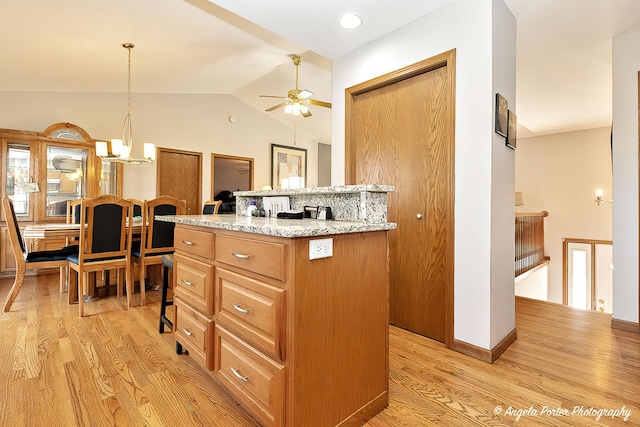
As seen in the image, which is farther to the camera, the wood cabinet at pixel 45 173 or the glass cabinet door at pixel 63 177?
the glass cabinet door at pixel 63 177

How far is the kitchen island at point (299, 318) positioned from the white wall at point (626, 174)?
2349 millimetres

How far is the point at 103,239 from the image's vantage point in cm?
299

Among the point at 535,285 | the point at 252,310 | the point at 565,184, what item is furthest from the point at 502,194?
the point at 565,184

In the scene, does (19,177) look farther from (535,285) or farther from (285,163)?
(535,285)

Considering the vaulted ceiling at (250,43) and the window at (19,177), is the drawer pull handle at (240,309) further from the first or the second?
the window at (19,177)

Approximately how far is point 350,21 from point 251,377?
247 centimetres

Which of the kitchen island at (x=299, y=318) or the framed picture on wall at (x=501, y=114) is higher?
the framed picture on wall at (x=501, y=114)

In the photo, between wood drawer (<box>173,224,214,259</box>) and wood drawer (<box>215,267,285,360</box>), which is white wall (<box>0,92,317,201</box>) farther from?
wood drawer (<box>215,267,285,360</box>)

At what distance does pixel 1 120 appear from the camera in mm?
4129

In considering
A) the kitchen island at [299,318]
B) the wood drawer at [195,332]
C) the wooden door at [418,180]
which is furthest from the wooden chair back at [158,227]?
the wooden door at [418,180]

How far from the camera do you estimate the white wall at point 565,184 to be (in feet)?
18.4

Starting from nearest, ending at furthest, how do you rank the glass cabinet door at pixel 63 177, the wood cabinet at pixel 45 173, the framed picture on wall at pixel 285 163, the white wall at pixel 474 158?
1. the white wall at pixel 474 158
2. the wood cabinet at pixel 45 173
3. the glass cabinet door at pixel 63 177
4. the framed picture on wall at pixel 285 163

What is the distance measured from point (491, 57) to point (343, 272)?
168cm

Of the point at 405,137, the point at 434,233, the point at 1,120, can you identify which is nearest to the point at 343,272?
the point at 434,233
